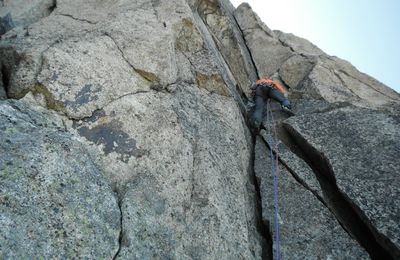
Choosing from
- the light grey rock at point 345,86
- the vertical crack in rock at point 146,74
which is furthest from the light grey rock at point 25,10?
the light grey rock at point 345,86

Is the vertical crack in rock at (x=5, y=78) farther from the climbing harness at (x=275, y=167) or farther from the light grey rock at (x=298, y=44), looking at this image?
the light grey rock at (x=298, y=44)

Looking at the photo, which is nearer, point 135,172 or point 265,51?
point 135,172

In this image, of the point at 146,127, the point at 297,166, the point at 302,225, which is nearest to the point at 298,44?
the point at 297,166

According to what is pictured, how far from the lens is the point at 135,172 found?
4820 mm

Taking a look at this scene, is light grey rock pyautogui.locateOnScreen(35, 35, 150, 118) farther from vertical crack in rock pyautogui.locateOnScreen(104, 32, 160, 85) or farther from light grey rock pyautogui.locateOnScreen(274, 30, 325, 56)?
light grey rock pyautogui.locateOnScreen(274, 30, 325, 56)

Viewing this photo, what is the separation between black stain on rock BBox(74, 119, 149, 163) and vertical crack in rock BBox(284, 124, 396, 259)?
372cm

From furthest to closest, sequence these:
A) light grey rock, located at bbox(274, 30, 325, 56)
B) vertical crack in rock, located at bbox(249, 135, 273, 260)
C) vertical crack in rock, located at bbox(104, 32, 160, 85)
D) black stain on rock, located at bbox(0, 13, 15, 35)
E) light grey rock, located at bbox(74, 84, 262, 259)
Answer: light grey rock, located at bbox(274, 30, 325, 56)
black stain on rock, located at bbox(0, 13, 15, 35)
vertical crack in rock, located at bbox(104, 32, 160, 85)
vertical crack in rock, located at bbox(249, 135, 273, 260)
light grey rock, located at bbox(74, 84, 262, 259)

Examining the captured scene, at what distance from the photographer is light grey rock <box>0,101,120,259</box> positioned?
3.37 meters

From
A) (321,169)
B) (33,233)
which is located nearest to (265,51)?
(321,169)

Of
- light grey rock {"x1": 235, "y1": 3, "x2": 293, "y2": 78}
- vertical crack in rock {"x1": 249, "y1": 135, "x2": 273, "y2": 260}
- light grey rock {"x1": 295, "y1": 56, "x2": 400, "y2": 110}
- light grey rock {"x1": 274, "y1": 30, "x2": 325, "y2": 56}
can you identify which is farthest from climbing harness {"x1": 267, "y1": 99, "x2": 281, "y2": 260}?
light grey rock {"x1": 274, "y1": 30, "x2": 325, "y2": 56}

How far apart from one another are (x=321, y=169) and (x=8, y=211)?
5909 mm

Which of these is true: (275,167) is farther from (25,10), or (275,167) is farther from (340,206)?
(25,10)

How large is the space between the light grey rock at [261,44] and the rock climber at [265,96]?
11.1 feet

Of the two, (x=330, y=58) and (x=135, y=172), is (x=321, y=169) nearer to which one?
(x=135, y=172)
